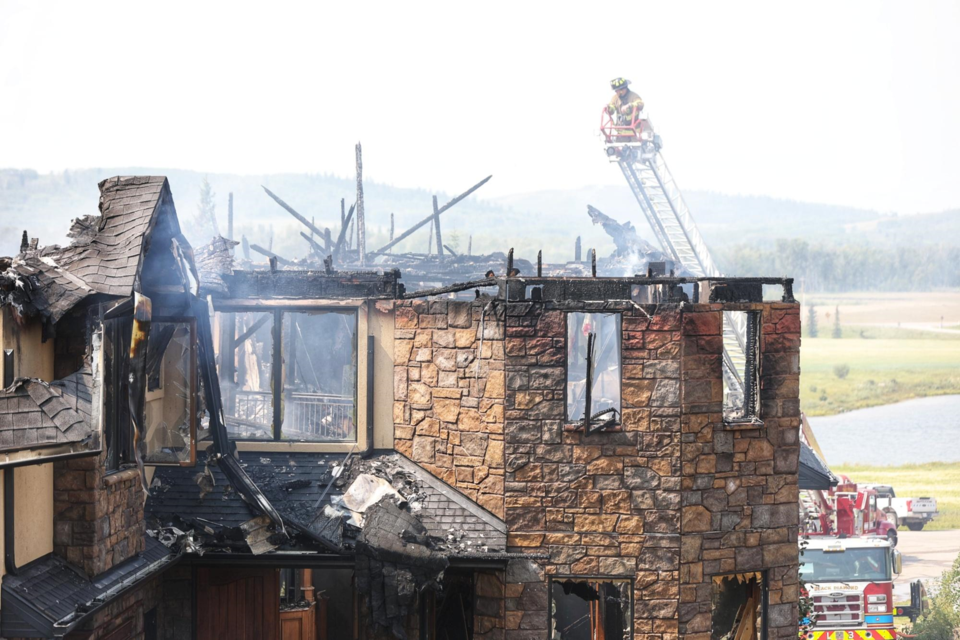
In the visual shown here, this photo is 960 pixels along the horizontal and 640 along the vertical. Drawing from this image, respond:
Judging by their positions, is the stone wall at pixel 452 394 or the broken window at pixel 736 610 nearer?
the stone wall at pixel 452 394

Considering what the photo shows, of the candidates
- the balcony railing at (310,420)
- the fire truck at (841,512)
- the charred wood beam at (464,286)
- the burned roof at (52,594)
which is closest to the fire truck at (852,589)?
the fire truck at (841,512)

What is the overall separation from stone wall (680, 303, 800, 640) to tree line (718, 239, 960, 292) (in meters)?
102

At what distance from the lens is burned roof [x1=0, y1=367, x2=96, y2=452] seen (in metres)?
8.30

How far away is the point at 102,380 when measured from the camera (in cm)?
933

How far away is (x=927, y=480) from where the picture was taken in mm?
64562

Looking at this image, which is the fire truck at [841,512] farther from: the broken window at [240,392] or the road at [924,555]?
the broken window at [240,392]

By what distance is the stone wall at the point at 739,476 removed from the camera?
12.2 metres

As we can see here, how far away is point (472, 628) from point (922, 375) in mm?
81786

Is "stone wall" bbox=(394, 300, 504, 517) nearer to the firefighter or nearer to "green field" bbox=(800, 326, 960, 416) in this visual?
the firefighter

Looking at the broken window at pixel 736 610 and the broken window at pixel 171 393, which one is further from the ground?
the broken window at pixel 171 393

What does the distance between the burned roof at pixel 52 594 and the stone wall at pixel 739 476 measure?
645cm

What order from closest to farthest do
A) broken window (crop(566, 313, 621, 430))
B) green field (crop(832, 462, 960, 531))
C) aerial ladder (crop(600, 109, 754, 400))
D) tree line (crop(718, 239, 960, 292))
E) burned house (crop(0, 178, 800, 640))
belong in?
1. burned house (crop(0, 178, 800, 640))
2. broken window (crop(566, 313, 621, 430))
3. aerial ladder (crop(600, 109, 754, 400))
4. green field (crop(832, 462, 960, 531))
5. tree line (crop(718, 239, 960, 292))

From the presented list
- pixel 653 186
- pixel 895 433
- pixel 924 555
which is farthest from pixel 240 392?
pixel 895 433

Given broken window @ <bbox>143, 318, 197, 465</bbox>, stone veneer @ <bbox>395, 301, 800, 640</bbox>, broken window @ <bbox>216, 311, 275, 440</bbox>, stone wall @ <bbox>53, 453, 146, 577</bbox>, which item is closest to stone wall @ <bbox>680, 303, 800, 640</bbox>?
stone veneer @ <bbox>395, 301, 800, 640</bbox>
